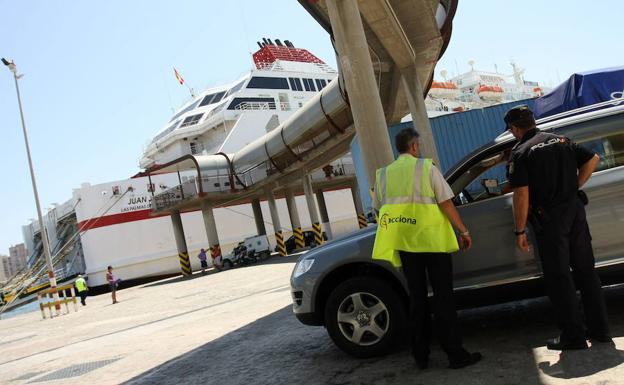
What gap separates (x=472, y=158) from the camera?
4043 millimetres

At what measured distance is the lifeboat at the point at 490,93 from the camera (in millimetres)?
60125

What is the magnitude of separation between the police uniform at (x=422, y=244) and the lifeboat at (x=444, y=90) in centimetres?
5231

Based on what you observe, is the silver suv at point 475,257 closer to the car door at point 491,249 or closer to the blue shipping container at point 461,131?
the car door at point 491,249

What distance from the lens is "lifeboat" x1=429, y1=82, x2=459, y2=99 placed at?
53.9m

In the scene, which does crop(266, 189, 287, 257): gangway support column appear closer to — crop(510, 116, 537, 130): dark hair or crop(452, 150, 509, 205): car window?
crop(452, 150, 509, 205): car window

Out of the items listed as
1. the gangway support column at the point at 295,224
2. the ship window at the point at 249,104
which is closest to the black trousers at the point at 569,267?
the gangway support column at the point at 295,224

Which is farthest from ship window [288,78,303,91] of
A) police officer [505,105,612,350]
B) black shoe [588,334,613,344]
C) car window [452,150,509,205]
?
black shoe [588,334,613,344]

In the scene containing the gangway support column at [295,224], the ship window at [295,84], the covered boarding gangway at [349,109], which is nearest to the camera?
the covered boarding gangway at [349,109]

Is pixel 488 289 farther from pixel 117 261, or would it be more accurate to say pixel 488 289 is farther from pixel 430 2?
pixel 117 261

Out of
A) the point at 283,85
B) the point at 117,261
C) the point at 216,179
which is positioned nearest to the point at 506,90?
the point at 283,85

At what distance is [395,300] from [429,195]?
3.25 feet

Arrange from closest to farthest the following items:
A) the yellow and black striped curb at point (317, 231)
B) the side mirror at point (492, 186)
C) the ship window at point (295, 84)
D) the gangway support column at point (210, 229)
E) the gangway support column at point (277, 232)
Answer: the side mirror at point (492, 186), the gangway support column at point (210, 229), the yellow and black striped curb at point (317, 231), the gangway support column at point (277, 232), the ship window at point (295, 84)

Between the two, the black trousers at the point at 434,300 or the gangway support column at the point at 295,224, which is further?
the gangway support column at the point at 295,224

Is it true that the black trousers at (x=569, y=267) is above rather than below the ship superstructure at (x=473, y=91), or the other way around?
below
